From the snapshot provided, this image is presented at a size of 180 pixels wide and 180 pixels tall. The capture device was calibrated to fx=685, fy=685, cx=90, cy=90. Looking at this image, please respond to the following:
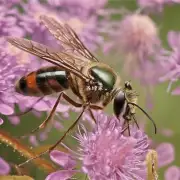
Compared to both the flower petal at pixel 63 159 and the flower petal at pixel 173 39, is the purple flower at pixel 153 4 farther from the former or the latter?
the flower petal at pixel 63 159

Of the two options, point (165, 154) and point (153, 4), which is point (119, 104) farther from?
point (153, 4)

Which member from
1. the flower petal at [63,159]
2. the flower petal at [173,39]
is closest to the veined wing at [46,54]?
the flower petal at [63,159]

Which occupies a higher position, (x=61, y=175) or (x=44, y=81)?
(x=44, y=81)

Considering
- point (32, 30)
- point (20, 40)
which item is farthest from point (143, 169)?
point (32, 30)

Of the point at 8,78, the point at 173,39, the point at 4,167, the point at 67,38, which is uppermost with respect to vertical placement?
the point at 173,39

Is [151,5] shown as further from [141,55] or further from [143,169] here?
[143,169]

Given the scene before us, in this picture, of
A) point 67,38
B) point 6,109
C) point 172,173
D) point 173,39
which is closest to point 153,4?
point 173,39

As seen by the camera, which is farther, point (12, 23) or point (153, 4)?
point (153, 4)
